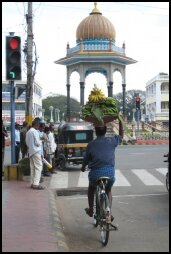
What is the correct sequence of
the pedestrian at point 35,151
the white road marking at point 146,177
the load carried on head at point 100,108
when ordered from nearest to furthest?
the load carried on head at point 100,108
the pedestrian at point 35,151
the white road marking at point 146,177

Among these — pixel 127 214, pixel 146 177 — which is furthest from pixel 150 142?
pixel 127 214

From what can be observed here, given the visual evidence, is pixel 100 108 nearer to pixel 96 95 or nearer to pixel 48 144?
pixel 96 95

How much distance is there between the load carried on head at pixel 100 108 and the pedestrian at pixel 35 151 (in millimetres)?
4384

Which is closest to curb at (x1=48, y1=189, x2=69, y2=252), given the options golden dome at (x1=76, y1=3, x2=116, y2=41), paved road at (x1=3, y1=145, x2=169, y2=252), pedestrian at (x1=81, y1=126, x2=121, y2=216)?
paved road at (x1=3, y1=145, x2=169, y2=252)

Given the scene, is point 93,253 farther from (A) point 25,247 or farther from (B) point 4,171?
(B) point 4,171

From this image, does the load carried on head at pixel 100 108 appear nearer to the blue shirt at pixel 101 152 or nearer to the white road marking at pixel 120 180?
the blue shirt at pixel 101 152

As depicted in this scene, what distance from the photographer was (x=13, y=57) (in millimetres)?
13000

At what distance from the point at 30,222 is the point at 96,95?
2.29 metres

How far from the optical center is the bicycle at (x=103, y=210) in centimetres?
723

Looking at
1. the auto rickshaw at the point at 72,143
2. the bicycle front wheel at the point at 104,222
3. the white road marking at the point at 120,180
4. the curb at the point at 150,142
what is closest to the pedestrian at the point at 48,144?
the auto rickshaw at the point at 72,143

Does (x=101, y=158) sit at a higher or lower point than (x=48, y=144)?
higher

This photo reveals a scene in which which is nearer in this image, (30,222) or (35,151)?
(30,222)

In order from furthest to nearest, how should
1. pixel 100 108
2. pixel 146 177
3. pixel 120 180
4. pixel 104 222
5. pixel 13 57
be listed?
1. pixel 146 177
2. pixel 120 180
3. pixel 13 57
4. pixel 100 108
5. pixel 104 222

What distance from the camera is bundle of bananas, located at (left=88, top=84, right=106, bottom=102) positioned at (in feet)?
26.8
